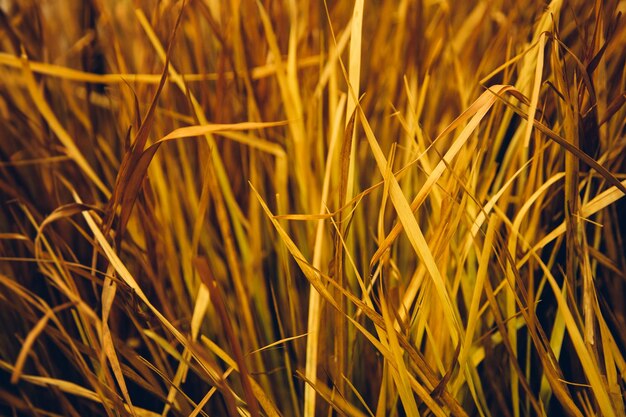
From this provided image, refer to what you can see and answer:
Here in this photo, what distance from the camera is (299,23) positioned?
0.57m

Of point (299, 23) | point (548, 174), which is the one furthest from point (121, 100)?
point (548, 174)

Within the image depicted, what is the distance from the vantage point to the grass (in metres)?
0.30

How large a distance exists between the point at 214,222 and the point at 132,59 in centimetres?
32

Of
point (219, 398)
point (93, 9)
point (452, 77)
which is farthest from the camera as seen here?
point (93, 9)

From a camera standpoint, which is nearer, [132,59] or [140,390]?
[140,390]

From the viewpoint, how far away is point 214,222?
45cm

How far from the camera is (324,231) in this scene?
39 centimetres

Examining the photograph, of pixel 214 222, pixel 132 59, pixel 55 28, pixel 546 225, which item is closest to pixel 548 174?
pixel 546 225

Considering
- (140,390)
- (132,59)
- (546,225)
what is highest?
(132,59)

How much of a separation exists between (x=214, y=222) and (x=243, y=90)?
147mm

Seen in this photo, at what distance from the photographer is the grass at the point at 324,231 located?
0.30 meters

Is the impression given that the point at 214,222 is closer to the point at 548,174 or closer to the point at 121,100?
the point at 121,100

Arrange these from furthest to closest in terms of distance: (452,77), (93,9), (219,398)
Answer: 1. (93,9)
2. (452,77)
3. (219,398)

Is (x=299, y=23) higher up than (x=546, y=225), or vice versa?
(x=299, y=23)
